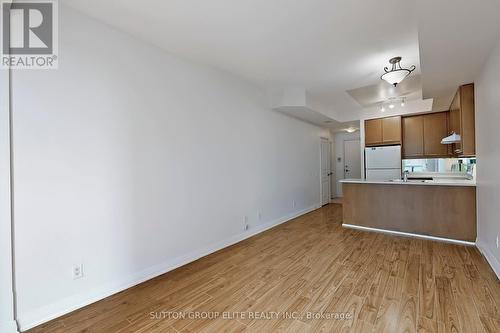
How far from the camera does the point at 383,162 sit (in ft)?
19.0

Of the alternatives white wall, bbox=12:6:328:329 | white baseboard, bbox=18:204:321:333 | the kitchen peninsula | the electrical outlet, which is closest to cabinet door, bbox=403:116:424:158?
the kitchen peninsula

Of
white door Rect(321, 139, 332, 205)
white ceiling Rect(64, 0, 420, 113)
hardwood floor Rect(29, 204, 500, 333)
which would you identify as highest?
white ceiling Rect(64, 0, 420, 113)

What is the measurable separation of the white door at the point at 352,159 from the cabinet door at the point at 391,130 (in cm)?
190

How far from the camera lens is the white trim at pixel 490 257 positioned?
2.51 metres

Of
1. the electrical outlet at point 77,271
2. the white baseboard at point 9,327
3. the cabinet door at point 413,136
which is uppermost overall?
the cabinet door at point 413,136

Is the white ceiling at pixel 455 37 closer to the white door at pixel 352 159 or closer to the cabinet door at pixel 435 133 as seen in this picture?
the cabinet door at pixel 435 133

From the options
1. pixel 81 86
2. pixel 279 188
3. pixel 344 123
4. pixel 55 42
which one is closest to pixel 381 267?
pixel 279 188

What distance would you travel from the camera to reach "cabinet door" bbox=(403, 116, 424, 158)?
18.1 feet

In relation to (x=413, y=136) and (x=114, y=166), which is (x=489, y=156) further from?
(x=114, y=166)

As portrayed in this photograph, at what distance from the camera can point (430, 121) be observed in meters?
5.42

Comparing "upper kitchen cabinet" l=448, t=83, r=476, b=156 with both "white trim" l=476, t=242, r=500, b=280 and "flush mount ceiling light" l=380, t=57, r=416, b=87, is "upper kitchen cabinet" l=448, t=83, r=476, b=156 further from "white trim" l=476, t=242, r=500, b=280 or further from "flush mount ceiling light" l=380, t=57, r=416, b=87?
"white trim" l=476, t=242, r=500, b=280

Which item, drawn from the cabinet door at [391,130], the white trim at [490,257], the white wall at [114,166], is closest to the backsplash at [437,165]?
the cabinet door at [391,130]
